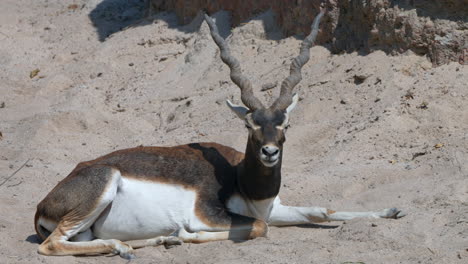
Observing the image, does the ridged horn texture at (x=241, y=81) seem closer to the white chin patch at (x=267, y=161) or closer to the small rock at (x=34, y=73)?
the white chin patch at (x=267, y=161)

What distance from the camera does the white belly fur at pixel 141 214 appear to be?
739 cm

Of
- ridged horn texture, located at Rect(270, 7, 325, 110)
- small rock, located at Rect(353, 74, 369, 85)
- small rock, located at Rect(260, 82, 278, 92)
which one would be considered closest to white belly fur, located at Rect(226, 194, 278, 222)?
ridged horn texture, located at Rect(270, 7, 325, 110)

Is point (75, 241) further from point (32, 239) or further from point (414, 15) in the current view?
point (414, 15)

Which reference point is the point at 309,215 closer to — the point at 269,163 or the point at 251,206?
the point at 251,206

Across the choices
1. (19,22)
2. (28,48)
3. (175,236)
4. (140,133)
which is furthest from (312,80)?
(19,22)

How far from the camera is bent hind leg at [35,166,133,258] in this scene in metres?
6.90

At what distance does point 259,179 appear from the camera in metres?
7.39

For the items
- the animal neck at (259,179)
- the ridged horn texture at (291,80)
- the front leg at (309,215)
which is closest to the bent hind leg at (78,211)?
the animal neck at (259,179)

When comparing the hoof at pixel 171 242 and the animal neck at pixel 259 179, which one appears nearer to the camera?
the hoof at pixel 171 242

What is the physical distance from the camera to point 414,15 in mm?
10391

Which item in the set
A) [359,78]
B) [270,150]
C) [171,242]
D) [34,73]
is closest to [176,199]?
[171,242]

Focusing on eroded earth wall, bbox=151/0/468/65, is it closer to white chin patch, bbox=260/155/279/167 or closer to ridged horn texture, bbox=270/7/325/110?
ridged horn texture, bbox=270/7/325/110

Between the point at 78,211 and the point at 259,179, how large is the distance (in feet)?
5.48

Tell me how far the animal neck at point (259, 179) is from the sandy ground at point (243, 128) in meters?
0.40
